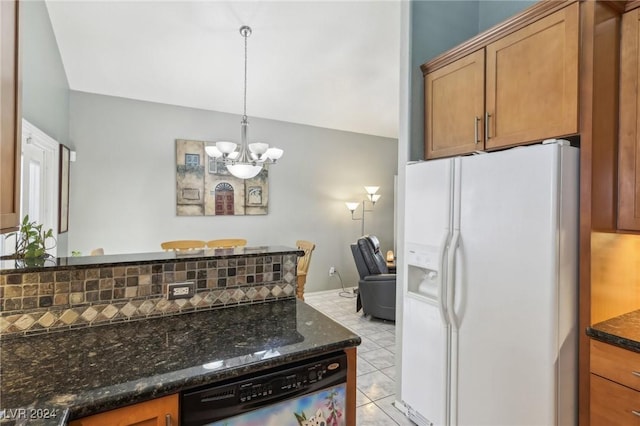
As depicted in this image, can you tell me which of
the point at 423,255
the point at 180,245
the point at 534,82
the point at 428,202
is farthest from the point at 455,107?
the point at 180,245

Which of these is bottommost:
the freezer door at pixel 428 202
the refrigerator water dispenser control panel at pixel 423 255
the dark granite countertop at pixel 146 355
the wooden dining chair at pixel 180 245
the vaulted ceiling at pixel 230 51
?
the dark granite countertop at pixel 146 355

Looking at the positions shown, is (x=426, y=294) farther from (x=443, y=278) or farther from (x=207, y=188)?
(x=207, y=188)

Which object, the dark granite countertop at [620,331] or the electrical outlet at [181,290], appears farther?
the electrical outlet at [181,290]

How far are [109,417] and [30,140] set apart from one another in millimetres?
2531

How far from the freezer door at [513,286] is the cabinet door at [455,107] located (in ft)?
1.02

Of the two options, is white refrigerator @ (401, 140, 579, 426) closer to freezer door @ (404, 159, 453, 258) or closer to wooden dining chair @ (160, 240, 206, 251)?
freezer door @ (404, 159, 453, 258)

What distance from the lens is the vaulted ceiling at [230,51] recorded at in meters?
2.93

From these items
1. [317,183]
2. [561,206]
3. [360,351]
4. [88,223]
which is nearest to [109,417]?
[561,206]

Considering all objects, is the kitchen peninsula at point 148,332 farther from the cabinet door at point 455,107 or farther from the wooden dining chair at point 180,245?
the wooden dining chair at point 180,245

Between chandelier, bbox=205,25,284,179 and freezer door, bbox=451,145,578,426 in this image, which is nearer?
freezer door, bbox=451,145,578,426

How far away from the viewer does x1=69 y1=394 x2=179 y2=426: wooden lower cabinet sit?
34.3 inches

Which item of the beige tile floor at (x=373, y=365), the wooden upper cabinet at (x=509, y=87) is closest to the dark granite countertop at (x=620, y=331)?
the wooden upper cabinet at (x=509, y=87)

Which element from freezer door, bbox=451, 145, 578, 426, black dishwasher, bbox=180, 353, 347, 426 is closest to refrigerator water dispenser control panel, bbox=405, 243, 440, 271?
freezer door, bbox=451, 145, 578, 426

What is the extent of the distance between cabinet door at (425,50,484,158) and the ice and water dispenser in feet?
2.12
